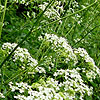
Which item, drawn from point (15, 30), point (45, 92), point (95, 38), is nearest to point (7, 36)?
point (15, 30)

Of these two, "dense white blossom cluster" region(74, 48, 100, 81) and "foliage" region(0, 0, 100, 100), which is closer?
"foliage" region(0, 0, 100, 100)

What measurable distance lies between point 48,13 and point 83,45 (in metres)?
1.82

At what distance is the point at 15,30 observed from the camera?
3543 millimetres

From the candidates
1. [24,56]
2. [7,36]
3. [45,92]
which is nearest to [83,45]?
[7,36]

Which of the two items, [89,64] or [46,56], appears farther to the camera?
[89,64]

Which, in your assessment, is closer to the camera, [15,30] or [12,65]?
[12,65]

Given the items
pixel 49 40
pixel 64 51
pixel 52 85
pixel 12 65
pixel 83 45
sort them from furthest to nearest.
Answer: pixel 83 45 < pixel 12 65 < pixel 49 40 < pixel 64 51 < pixel 52 85

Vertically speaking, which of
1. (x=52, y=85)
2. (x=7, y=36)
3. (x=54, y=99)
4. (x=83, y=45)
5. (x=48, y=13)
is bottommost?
(x=54, y=99)

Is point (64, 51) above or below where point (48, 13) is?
below

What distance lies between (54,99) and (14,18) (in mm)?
2200

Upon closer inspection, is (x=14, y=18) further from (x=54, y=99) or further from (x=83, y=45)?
(x=54, y=99)

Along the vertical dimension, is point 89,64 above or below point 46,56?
above

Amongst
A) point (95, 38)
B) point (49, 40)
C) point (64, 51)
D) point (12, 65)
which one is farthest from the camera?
point (95, 38)

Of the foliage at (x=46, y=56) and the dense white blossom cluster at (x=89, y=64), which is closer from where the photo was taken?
the foliage at (x=46, y=56)
